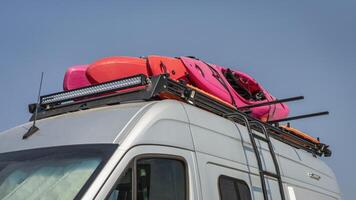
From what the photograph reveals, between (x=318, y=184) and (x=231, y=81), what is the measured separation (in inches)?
68.8

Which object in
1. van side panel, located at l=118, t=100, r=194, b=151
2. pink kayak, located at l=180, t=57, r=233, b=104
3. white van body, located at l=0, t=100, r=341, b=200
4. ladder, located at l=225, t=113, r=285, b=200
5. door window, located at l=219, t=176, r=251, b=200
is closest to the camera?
white van body, located at l=0, t=100, r=341, b=200

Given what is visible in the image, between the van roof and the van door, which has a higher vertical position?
the van roof

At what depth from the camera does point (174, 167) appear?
3818 mm

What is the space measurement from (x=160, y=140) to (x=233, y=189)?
0.96 meters

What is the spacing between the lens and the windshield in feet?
11.0

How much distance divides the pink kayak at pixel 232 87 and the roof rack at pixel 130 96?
2.47 feet

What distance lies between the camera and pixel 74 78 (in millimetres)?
5445

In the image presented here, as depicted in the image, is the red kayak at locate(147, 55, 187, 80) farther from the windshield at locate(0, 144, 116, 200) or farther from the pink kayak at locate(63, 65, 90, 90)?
the windshield at locate(0, 144, 116, 200)

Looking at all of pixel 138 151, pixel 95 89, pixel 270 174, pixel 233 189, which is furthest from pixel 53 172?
pixel 270 174

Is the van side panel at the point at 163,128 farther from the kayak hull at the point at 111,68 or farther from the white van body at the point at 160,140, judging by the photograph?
the kayak hull at the point at 111,68

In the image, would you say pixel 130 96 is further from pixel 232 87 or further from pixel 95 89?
pixel 232 87

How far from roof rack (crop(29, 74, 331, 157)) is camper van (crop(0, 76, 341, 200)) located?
0.01 m

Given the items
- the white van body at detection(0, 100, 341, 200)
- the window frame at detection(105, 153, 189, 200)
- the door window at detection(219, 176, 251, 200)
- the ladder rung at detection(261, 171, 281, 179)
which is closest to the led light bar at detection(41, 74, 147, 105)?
the white van body at detection(0, 100, 341, 200)

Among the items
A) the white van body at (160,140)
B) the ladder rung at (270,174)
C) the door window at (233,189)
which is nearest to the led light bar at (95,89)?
the white van body at (160,140)
